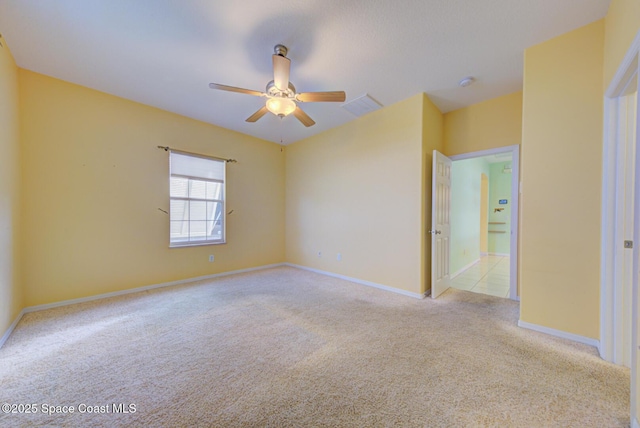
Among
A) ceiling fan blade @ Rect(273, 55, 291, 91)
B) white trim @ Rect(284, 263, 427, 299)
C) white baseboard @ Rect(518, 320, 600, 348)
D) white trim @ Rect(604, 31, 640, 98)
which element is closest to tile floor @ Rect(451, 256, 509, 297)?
white trim @ Rect(284, 263, 427, 299)

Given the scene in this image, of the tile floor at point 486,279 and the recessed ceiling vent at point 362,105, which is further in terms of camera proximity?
the tile floor at point 486,279

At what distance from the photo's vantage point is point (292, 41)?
225cm

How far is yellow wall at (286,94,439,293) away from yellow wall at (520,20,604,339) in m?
1.16

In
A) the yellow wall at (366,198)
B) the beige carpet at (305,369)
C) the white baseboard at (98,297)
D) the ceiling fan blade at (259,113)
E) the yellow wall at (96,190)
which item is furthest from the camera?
the yellow wall at (366,198)

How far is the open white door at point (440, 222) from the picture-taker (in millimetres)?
3307

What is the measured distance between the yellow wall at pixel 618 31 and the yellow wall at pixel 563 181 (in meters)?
0.13

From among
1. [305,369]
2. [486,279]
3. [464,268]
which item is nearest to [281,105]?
[305,369]

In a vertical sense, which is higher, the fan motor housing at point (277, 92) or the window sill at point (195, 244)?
the fan motor housing at point (277, 92)

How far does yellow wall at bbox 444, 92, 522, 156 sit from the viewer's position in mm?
3240

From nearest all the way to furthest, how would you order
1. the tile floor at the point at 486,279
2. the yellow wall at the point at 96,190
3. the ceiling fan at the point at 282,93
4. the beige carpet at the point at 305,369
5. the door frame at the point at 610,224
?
1. the beige carpet at the point at 305,369
2. the door frame at the point at 610,224
3. the ceiling fan at the point at 282,93
4. the yellow wall at the point at 96,190
5. the tile floor at the point at 486,279

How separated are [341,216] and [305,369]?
289cm

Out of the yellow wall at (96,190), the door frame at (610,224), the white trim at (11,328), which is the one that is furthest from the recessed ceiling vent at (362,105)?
the white trim at (11,328)

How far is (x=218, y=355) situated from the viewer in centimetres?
194

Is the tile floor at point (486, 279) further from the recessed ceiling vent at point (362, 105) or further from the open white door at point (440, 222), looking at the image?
the recessed ceiling vent at point (362, 105)
